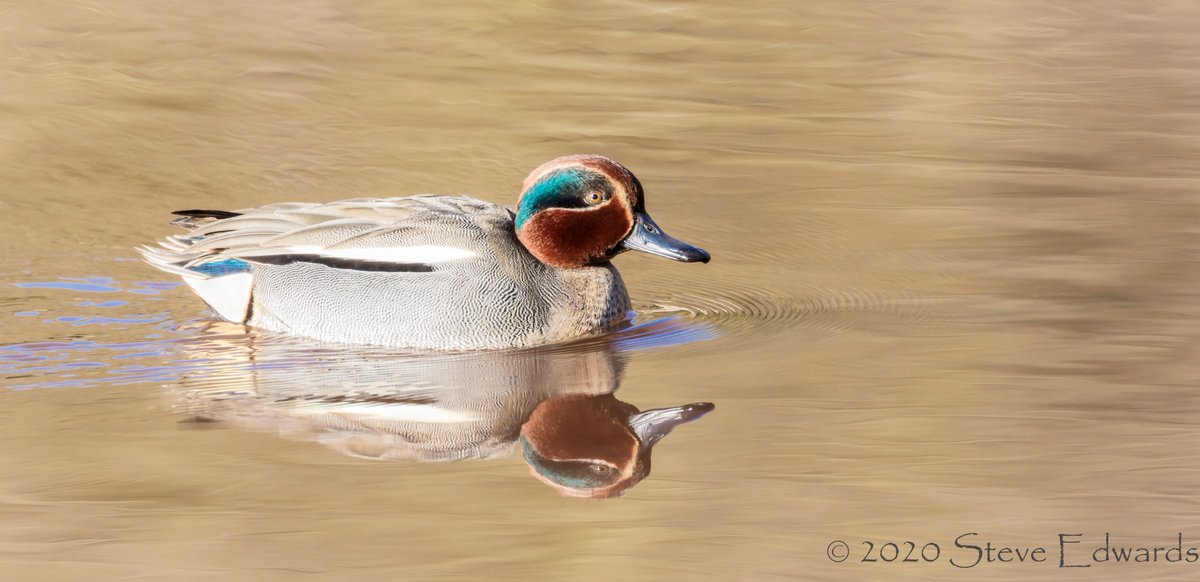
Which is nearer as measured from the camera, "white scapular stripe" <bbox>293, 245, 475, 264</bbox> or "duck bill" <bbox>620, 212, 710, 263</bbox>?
"white scapular stripe" <bbox>293, 245, 475, 264</bbox>

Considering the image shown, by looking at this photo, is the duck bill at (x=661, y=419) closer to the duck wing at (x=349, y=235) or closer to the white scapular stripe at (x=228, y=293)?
the duck wing at (x=349, y=235)

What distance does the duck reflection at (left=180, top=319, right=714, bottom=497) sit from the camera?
6316 mm

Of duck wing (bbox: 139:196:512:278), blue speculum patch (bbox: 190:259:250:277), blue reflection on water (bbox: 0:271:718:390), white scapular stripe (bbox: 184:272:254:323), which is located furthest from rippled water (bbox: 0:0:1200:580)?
duck wing (bbox: 139:196:512:278)

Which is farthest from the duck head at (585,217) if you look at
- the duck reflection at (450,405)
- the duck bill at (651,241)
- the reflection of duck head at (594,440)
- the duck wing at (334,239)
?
the reflection of duck head at (594,440)

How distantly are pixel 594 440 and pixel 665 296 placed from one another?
2657 mm

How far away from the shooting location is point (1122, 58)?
593 inches

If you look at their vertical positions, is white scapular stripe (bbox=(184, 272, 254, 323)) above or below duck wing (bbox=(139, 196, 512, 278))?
below

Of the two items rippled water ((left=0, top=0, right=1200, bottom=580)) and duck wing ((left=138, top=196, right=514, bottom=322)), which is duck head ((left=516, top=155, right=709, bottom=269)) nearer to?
duck wing ((left=138, top=196, right=514, bottom=322))

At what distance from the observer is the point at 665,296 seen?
907 centimetres

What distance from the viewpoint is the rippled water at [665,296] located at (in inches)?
223

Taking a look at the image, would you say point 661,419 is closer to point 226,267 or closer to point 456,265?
point 456,265

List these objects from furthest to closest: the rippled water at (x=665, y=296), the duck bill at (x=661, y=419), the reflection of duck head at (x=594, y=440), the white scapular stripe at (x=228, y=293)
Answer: the white scapular stripe at (x=228, y=293)
the duck bill at (x=661, y=419)
the reflection of duck head at (x=594, y=440)
the rippled water at (x=665, y=296)

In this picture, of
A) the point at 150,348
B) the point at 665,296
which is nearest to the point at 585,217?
the point at 665,296

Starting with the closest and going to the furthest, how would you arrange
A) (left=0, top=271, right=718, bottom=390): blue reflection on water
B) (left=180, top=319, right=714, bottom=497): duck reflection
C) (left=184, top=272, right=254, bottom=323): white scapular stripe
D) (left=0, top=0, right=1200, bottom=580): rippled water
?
(left=0, top=0, right=1200, bottom=580): rippled water < (left=180, top=319, right=714, bottom=497): duck reflection < (left=0, top=271, right=718, bottom=390): blue reflection on water < (left=184, top=272, right=254, bottom=323): white scapular stripe
